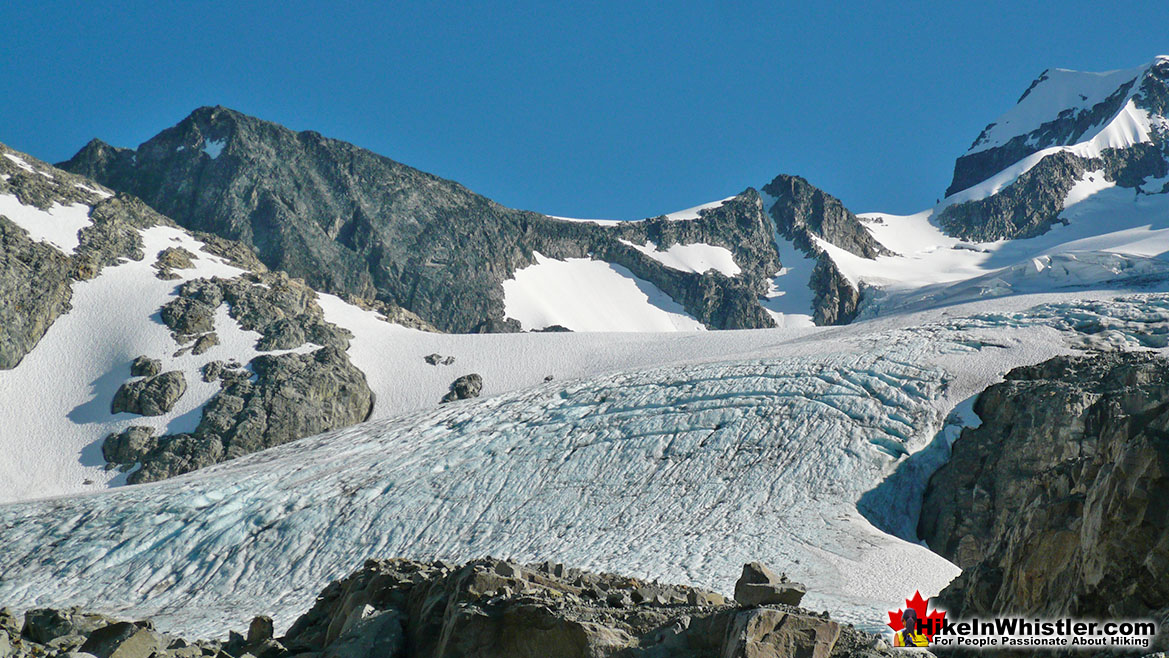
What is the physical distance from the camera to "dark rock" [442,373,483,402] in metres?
53.8

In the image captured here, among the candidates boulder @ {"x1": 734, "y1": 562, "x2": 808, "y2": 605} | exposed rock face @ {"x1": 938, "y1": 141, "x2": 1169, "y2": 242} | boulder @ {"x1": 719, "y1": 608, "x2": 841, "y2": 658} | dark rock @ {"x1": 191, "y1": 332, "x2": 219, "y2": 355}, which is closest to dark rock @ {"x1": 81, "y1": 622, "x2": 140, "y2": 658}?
boulder @ {"x1": 734, "y1": 562, "x2": 808, "y2": 605}

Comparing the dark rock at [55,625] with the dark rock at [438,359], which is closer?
the dark rock at [55,625]

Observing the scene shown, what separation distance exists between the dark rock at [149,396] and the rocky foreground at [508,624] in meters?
38.0

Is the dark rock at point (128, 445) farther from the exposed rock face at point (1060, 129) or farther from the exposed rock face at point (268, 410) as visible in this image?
the exposed rock face at point (1060, 129)

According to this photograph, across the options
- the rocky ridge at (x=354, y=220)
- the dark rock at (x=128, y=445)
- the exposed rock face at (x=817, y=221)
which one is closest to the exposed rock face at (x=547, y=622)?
the dark rock at (x=128, y=445)

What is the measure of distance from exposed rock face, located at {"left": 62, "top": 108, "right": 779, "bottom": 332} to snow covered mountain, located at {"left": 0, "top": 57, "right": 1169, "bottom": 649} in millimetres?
326

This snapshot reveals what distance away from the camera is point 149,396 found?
170 ft

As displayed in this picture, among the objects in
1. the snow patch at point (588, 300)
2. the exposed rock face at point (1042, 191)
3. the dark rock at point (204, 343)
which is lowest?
the dark rock at point (204, 343)

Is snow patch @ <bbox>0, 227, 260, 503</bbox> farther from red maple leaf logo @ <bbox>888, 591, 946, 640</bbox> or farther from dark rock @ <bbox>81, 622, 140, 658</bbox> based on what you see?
red maple leaf logo @ <bbox>888, 591, 946, 640</bbox>

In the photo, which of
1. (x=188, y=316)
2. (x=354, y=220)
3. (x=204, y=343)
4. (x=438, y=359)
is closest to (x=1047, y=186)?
(x=354, y=220)

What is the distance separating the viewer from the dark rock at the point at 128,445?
48375 millimetres

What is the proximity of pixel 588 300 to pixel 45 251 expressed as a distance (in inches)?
2187

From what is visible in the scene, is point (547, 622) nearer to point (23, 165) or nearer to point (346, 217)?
point (23, 165)

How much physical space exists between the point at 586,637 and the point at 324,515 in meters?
23.9
